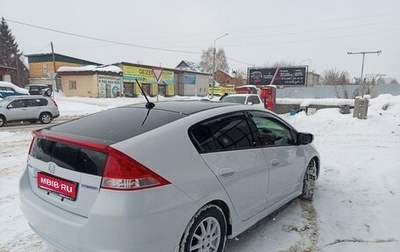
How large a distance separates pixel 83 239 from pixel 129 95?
40229 millimetres

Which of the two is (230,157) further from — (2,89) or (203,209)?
(2,89)

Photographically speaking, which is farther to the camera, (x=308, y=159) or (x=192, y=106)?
(x=308, y=159)

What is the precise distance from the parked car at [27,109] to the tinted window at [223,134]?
15.3 meters

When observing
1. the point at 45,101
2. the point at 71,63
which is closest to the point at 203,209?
the point at 45,101

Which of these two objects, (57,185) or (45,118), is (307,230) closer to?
(57,185)

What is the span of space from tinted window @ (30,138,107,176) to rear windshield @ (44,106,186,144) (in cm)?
13

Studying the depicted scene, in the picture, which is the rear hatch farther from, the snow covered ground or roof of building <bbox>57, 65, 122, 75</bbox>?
roof of building <bbox>57, 65, 122, 75</bbox>

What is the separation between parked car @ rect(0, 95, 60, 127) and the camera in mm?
15031

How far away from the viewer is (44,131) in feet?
9.21

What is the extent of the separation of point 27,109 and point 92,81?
2216 cm

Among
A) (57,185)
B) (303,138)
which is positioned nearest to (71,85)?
(303,138)

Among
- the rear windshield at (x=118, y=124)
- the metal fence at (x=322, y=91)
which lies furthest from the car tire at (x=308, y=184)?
the metal fence at (x=322, y=91)

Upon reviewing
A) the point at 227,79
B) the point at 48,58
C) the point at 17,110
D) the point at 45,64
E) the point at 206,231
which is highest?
the point at 48,58

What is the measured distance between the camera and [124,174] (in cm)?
217
